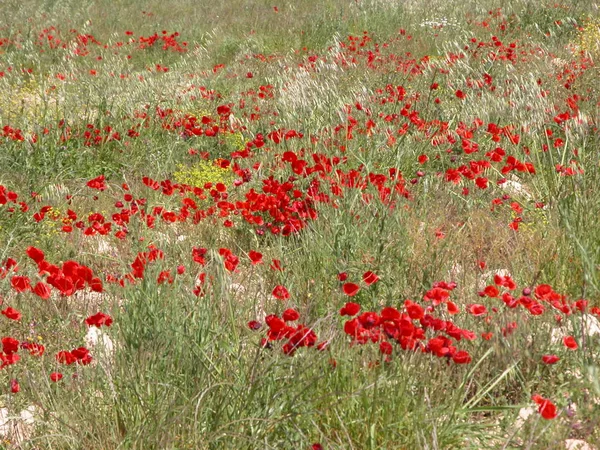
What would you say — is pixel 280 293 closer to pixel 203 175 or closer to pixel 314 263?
pixel 314 263

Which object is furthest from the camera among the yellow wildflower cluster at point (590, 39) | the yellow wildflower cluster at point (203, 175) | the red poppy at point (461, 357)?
the yellow wildflower cluster at point (590, 39)

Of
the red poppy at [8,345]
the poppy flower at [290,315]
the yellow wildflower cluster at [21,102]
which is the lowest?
the yellow wildflower cluster at [21,102]

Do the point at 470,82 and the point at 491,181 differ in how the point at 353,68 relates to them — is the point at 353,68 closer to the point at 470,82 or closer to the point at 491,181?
the point at 470,82

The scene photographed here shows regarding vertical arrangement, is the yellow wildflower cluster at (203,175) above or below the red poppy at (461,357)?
below

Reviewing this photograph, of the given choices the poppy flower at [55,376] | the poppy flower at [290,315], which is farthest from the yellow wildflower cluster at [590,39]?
the poppy flower at [55,376]

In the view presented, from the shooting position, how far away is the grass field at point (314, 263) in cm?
202

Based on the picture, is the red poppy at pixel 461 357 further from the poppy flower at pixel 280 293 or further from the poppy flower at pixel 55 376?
the poppy flower at pixel 55 376

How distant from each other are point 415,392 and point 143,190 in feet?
9.80

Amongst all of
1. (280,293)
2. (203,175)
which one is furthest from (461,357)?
(203,175)

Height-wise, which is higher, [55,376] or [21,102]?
[55,376]

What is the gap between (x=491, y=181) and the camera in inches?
158

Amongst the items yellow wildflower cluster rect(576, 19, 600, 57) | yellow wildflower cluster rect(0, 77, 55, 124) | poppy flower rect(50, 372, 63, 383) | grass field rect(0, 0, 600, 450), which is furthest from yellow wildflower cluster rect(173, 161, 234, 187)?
yellow wildflower cluster rect(576, 19, 600, 57)

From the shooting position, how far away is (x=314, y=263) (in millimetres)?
3131

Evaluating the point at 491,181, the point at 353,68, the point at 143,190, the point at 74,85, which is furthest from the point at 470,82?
the point at 74,85
